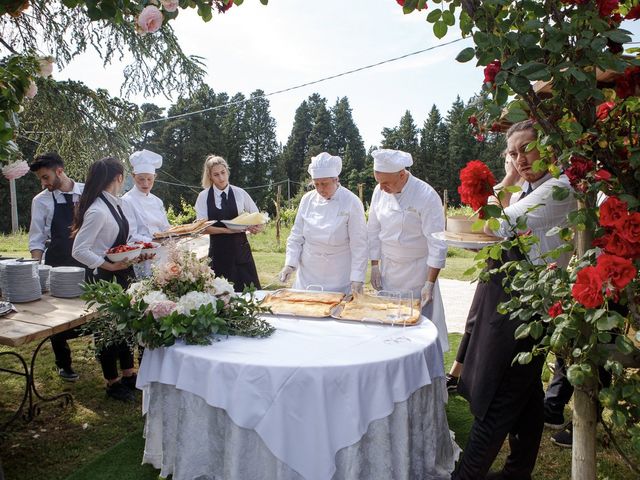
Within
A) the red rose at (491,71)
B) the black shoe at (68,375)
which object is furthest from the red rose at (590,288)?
the black shoe at (68,375)

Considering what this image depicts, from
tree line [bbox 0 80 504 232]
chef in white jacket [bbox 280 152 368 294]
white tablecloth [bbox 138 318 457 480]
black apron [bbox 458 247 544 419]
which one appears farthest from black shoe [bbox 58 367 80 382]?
tree line [bbox 0 80 504 232]

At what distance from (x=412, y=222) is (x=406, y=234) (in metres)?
0.10

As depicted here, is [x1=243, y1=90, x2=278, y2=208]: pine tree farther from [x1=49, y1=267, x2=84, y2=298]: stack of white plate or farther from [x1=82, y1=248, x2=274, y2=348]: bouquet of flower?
[x1=82, y1=248, x2=274, y2=348]: bouquet of flower

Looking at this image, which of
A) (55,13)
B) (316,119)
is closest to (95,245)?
(55,13)

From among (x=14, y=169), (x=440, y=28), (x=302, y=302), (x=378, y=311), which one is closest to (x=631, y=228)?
(x=440, y=28)

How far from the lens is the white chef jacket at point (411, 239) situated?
130 inches

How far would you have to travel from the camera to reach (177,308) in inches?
90.0

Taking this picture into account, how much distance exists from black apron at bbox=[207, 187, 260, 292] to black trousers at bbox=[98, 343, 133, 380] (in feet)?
3.60

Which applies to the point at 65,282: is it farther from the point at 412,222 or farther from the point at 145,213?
the point at 412,222

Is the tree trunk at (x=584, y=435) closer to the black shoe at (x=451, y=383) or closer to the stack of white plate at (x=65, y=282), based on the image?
the black shoe at (x=451, y=383)

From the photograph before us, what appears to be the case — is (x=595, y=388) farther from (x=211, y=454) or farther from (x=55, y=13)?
(x=55, y=13)

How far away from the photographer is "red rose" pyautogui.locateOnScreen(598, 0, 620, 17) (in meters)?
1.03

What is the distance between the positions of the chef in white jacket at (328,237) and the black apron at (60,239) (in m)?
2.10

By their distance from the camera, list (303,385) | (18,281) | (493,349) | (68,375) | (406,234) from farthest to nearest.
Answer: (68,375)
(406,234)
(18,281)
(493,349)
(303,385)
